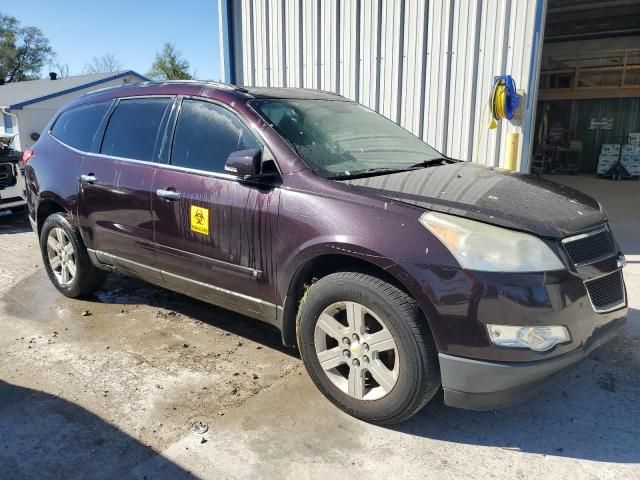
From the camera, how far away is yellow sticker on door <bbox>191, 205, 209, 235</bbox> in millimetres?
3412

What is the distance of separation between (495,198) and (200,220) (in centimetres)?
184

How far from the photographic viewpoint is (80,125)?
4609mm

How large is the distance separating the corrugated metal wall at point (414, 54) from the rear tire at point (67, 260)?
4.50 metres

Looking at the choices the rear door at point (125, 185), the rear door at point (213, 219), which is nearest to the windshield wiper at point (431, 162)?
the rear door at point (213, 219)

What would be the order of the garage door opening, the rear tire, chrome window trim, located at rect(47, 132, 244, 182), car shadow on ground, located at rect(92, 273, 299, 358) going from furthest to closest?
the garage door opening, the rear tire, car shadow on ground, located at rect(92, 273, 299, 358), chrome window trim, located at rect(47, 132, 244, 182)

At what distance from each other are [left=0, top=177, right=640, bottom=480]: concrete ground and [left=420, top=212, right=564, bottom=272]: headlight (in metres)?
0.79

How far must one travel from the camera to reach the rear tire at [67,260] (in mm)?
4562

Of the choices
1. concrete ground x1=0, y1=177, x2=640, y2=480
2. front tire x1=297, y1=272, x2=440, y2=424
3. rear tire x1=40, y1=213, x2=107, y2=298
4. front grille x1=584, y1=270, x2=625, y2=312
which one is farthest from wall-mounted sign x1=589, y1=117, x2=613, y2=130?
front tire x1=297, y1=272, x2=440, y2=424

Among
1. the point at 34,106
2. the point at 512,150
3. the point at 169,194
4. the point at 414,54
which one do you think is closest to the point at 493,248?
the point at 169,194

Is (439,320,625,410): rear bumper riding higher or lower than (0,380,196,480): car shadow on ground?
higher

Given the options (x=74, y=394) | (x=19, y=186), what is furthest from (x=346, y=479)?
(x=19, y=186)

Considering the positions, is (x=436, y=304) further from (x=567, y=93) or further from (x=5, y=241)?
(x=567, y=93)

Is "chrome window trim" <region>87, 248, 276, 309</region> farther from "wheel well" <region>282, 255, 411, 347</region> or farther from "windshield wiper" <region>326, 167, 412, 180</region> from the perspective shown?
"windshield wiper" <region>326, 167, 412, 180</region>

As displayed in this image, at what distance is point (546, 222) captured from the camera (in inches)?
102
